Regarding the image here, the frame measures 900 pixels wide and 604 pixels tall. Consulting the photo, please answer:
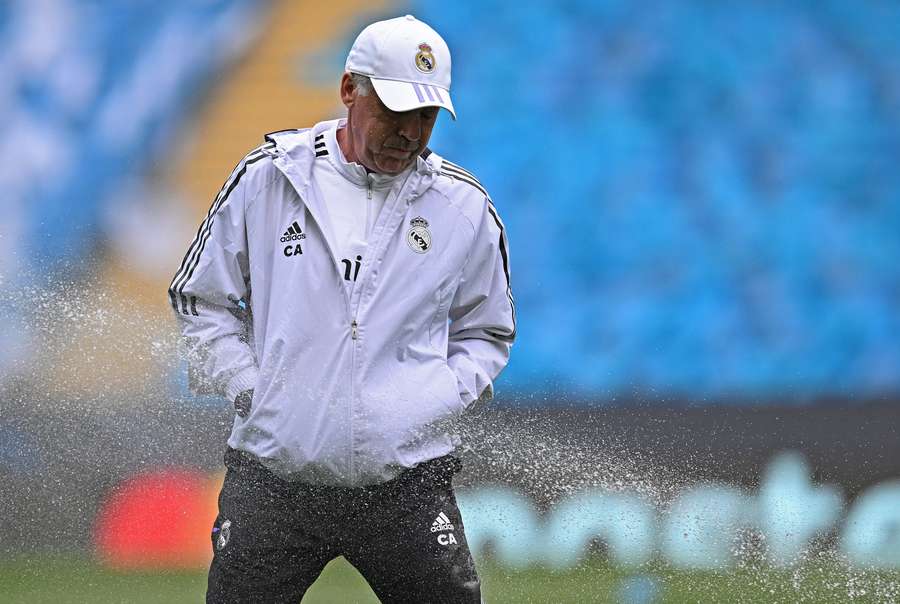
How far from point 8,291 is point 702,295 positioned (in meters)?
3.30

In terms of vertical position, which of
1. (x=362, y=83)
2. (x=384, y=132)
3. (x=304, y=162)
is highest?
(x=362, y=83)

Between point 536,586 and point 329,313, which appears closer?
point 329,313

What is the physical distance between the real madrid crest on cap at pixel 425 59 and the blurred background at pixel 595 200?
3.23 metres

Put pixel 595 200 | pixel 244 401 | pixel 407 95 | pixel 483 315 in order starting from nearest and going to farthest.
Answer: pixel 407 95
pixel 244 401
pixel 483 315
pixel 595 200

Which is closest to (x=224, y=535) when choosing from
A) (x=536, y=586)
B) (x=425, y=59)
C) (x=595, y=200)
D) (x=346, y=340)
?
(x=346, y=340)

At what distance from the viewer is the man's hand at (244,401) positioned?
10.9 feet

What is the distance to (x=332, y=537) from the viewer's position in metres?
3.30

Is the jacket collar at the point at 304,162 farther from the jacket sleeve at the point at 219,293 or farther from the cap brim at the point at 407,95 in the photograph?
the cap brim at the point at 407,95

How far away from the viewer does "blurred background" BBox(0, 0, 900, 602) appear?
6535mm

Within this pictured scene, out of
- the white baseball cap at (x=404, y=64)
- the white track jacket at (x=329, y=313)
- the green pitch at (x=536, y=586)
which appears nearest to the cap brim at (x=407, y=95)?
the white baseball cap at (x=404, y=64)

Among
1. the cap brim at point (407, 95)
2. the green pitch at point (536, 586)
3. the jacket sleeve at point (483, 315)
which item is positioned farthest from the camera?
the green pitch at point (536, 586)

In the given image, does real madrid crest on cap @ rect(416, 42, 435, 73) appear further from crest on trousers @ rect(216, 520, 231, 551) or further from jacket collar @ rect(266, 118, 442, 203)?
crest on trousers @ rect(216, 520, 231, 551)

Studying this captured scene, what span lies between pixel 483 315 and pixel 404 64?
0.70 metres

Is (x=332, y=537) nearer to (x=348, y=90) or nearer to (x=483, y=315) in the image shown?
(x=483, y=315)
